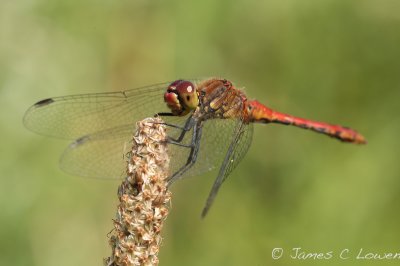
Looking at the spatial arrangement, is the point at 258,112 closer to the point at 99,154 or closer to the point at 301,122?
the point at 301,122

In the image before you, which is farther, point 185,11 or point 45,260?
point 185,11

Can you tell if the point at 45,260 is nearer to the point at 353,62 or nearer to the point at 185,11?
the point at 185,11

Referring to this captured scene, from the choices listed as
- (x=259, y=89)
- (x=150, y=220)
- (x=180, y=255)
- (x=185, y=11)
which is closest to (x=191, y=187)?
(x=180, y=255)

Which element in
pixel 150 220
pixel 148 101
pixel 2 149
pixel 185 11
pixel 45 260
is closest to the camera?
pixel 150 220

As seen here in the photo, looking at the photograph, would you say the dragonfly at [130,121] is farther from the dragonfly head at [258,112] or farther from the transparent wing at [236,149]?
the dragonfly head at [258,112]

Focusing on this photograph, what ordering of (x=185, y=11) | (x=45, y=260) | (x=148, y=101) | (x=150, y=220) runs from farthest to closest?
1. (x=185, y=11)
2. (x=45, y=260)
3. (x=148, y=101)
4. (x=150, y=220)

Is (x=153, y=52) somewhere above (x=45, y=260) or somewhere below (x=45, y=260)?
above

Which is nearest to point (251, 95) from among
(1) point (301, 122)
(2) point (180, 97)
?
(1) point (301, 122)
